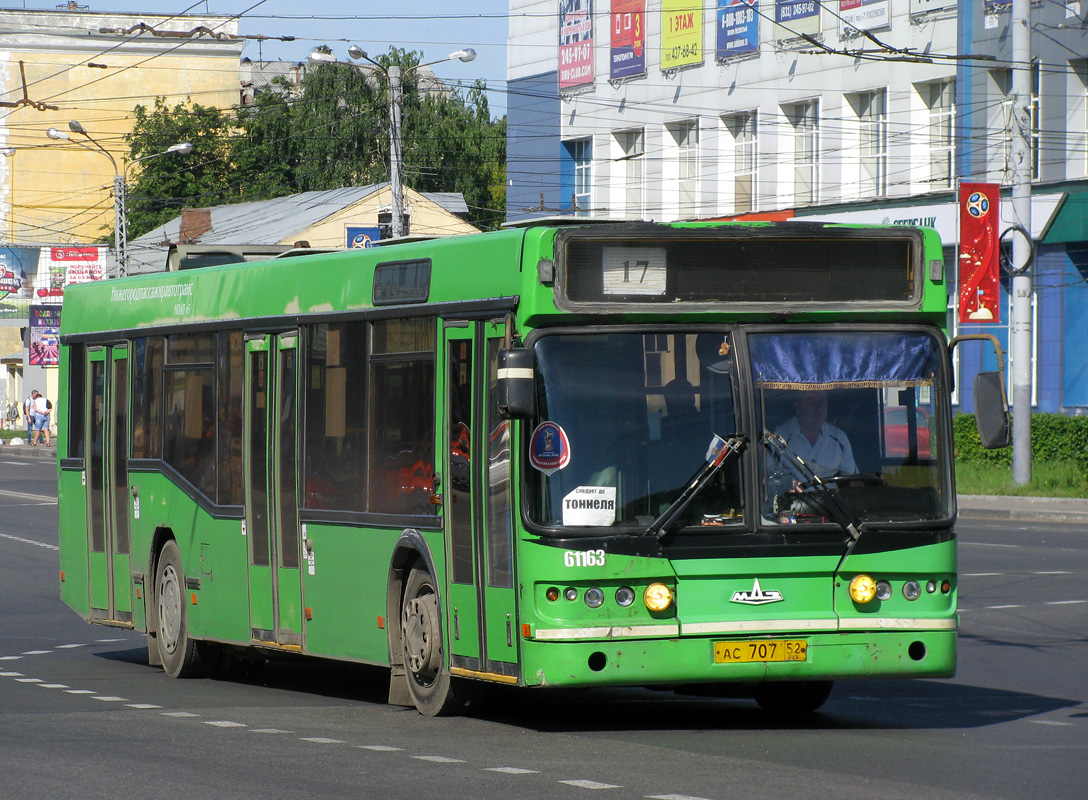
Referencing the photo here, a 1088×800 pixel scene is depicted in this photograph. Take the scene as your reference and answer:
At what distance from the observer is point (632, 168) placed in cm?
4784

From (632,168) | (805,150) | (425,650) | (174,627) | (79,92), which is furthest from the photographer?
(79,92)

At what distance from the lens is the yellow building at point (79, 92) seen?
85.4m

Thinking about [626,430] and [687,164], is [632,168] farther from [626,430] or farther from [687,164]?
[626,430]

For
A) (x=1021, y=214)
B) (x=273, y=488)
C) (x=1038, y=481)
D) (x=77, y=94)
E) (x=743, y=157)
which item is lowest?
(x=1038, y=481)

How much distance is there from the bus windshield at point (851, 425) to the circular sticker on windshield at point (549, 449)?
94 centimetres

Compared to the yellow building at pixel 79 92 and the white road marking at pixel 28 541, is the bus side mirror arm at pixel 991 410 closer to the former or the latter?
the white road marking at pixel 28 541

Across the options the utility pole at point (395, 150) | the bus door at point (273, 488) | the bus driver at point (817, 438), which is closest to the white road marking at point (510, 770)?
the bus driver at point (817, 438)

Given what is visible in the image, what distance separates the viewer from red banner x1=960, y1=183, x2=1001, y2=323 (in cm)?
3369

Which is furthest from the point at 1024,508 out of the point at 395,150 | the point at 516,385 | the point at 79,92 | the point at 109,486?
the point at 79,92

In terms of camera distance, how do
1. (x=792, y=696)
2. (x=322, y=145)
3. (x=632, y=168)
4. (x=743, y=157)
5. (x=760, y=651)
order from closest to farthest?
(x=760, y=651), (x=792, y=696), (x=743, y=157), (x=632, y=168), (x=322, y=145)

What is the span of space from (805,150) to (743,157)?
221 centimetres

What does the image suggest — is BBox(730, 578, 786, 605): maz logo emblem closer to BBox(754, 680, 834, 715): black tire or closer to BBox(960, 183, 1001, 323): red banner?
BBox(754, 680, 834, 715): black tire

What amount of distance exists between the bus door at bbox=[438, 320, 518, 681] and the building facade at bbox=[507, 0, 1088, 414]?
1984 centimetres

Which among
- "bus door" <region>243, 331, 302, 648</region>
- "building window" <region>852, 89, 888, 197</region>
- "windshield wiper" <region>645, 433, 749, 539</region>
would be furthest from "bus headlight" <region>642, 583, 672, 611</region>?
"building window" <region>852, 89, 888, 197</region>
